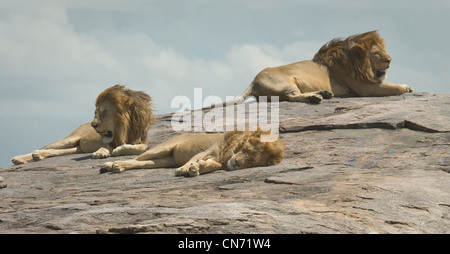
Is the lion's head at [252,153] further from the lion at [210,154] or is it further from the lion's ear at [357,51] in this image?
the lion's ear at [357,51]

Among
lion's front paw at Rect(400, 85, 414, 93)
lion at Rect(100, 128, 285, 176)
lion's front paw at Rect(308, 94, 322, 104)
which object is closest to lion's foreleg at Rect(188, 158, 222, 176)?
lion at Rect(100, 128, 285, 176)

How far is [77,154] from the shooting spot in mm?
11594

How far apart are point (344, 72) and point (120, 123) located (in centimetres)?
534

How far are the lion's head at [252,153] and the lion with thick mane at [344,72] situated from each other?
5.27m

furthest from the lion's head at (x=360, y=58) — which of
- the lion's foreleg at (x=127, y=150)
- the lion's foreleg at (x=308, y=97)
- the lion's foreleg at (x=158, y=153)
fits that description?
the lion's foreleg at (x=158, y=153)

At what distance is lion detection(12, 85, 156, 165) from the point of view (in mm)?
10703

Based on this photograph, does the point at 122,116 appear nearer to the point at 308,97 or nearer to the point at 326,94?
the point at 308,97

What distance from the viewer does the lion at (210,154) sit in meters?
8.14

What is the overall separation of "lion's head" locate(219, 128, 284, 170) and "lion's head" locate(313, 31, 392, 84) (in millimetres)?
6143

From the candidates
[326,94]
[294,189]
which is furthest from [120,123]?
[294,189]

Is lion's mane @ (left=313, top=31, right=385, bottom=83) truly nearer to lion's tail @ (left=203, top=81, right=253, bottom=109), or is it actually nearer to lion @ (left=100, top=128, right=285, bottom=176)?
lion's tail @ (left=203, top=81, right=253, bottom=109)

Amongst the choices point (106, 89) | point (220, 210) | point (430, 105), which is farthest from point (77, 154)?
point (220, 210)

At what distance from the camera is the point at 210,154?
8484 mm
